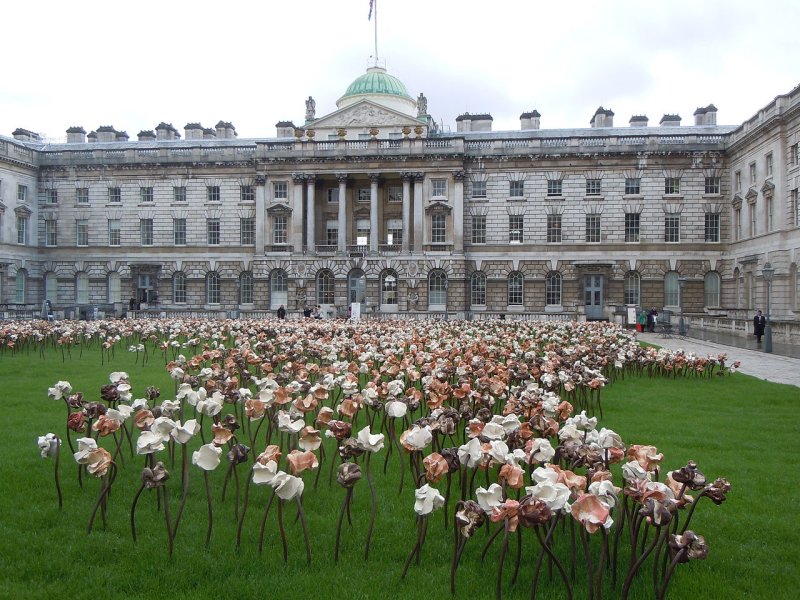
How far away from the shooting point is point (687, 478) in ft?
17.0

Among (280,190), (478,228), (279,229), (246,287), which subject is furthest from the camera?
(246,287)

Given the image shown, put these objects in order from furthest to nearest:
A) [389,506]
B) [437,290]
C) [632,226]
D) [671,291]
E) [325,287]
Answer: [325,287], [437,290], [632,226], [671,291], [389,506]

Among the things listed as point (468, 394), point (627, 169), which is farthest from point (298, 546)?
point (627, 169)

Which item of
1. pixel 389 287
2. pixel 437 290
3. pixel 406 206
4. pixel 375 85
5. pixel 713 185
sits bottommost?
pixel 437 290

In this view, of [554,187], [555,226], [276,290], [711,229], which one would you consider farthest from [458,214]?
[711,229]

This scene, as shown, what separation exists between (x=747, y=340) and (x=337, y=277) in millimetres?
28368

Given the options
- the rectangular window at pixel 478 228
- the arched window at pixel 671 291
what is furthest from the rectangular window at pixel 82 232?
the arched window at pixel 671 291

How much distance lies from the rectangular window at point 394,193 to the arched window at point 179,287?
17.6 metres

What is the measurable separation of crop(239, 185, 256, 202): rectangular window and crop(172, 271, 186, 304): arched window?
7.80 m

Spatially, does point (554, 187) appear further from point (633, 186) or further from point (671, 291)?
point (671, 291)

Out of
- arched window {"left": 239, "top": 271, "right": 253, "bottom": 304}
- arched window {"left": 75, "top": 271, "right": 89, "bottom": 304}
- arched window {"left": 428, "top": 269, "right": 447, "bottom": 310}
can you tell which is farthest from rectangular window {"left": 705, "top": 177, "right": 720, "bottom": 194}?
arched window {"left": 75, "top": 271, "right": 89, "bottom": 304}

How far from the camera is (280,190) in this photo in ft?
174

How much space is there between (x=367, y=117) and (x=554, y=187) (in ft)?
51.7

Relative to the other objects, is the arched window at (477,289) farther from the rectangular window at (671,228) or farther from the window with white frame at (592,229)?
the rectangular window at (671,228)
